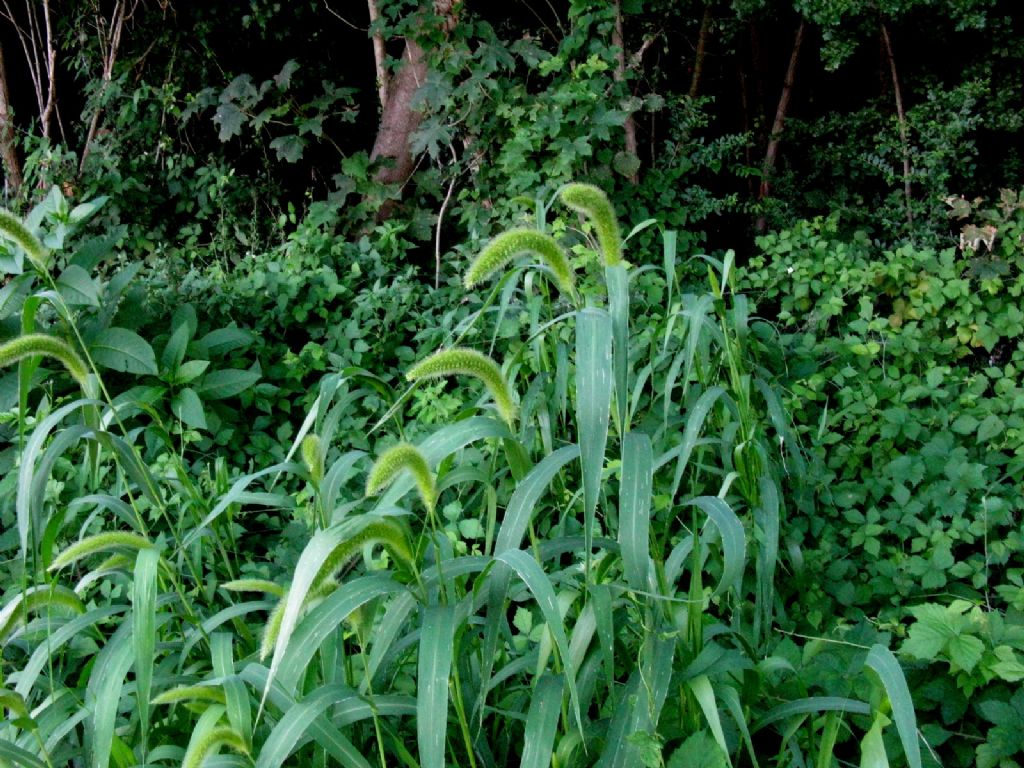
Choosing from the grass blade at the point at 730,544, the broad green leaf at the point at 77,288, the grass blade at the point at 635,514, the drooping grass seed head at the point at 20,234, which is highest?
the drooping grass seed head at the point at 20,234

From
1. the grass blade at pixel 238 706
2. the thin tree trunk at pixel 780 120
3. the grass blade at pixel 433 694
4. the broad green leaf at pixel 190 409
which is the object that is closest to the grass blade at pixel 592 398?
the grass blade at pixel 433 694

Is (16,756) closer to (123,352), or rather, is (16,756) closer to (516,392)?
(516,392)

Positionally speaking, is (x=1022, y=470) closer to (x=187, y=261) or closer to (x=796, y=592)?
(x=796, y=592)

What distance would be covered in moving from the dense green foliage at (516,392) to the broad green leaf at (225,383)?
Answer: 0.08 ft

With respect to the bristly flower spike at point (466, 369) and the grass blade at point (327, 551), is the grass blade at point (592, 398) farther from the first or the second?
the grass blade at point (327, 551)

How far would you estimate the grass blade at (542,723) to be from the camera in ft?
3.97

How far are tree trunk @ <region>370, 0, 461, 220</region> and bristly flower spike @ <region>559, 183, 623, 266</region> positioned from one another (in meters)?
2.92

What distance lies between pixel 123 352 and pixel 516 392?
4.59 feet

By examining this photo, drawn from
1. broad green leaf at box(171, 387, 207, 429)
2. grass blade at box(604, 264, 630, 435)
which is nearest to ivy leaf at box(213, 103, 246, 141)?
broad green leaf at box(171, 387, 207, 429)

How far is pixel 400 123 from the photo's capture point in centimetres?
421

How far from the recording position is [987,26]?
3.70 meters

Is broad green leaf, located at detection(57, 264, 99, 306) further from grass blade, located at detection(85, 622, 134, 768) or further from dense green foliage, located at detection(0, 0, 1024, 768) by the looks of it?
grass blade, located at detection(85, 622, 134, 768)

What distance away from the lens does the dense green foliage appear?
1297 millimetres

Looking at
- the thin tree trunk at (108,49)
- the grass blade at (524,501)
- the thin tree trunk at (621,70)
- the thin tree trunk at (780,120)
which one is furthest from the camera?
the thin tree trunk at (108,49)
